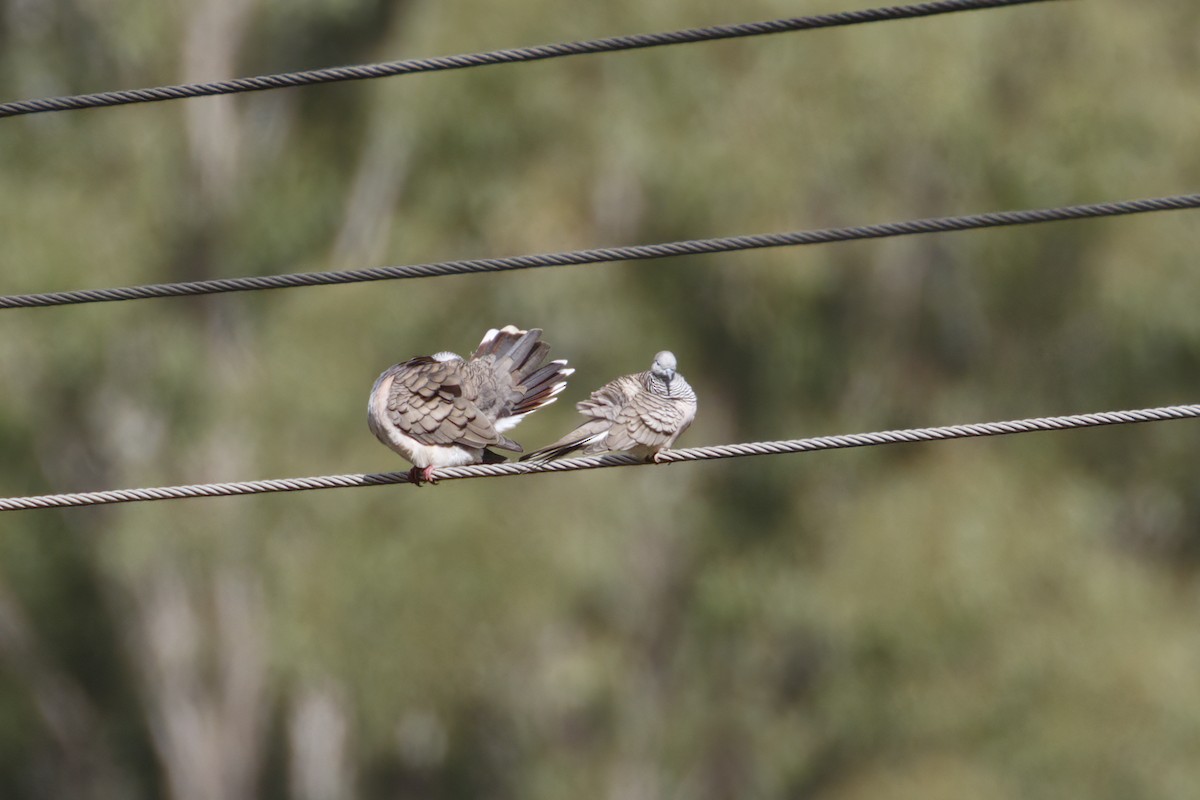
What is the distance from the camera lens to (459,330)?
12.4 meters

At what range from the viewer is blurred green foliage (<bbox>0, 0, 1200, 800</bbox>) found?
39.7ft

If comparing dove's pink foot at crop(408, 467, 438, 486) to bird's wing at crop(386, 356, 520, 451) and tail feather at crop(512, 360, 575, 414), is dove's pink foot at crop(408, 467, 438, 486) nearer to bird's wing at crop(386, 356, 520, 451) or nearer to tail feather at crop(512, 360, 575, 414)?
bird's wing at crop(386, 356, 520, 451)

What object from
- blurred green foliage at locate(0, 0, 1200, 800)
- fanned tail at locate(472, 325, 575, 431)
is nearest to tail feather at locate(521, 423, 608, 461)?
fanned tail at locate(472, 325, 575, 431)

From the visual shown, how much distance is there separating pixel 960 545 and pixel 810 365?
1750 millimetres

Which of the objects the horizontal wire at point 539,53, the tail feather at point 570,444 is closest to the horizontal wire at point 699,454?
the tail feather at point 570,444

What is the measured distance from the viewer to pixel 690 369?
511 inches

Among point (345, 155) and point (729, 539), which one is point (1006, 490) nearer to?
point (729, 539)

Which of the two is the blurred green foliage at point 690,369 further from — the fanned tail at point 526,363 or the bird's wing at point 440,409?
the bird's wing at point 440,409

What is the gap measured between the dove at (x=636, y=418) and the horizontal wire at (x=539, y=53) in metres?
1.56

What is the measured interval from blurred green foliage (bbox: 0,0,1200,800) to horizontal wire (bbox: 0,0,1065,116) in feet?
19.2

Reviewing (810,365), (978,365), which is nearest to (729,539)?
(810,365)

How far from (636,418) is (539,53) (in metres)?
1.71

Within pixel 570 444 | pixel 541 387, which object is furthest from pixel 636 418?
pixel 541 387

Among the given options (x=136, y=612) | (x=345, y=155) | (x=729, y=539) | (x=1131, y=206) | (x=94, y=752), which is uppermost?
(x=345, y=155)
